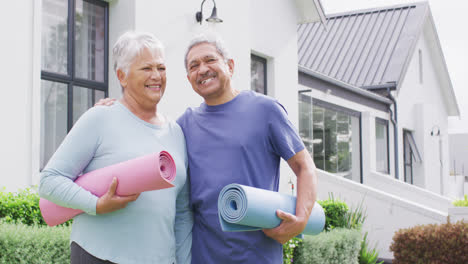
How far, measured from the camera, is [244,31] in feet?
27.6

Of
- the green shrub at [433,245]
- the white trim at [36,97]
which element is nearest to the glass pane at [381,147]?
the green shrub at [433,245]

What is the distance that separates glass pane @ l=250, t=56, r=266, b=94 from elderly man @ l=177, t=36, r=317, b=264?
689cm

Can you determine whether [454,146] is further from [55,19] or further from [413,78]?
[55,19]

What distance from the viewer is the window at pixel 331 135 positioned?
42.1ft

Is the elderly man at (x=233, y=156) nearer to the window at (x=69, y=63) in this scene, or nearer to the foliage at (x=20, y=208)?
the foliage at (x=20, y=208)

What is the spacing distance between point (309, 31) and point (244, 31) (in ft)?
40.5

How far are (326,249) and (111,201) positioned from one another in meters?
5.23

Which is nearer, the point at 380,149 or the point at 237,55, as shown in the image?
the point at 237,55

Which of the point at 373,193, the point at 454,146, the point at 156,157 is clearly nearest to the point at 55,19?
the point at 156,157

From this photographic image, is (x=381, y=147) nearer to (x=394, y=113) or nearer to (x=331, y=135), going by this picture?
(x=394, y=113)

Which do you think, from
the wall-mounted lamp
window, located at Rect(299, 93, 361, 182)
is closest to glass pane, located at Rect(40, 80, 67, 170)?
the wall-mounted lamp

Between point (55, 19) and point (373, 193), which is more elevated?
point (55, 19)

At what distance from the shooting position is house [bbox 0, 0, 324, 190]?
5203 millimetres

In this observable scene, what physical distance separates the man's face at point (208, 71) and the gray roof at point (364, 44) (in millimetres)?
15377
